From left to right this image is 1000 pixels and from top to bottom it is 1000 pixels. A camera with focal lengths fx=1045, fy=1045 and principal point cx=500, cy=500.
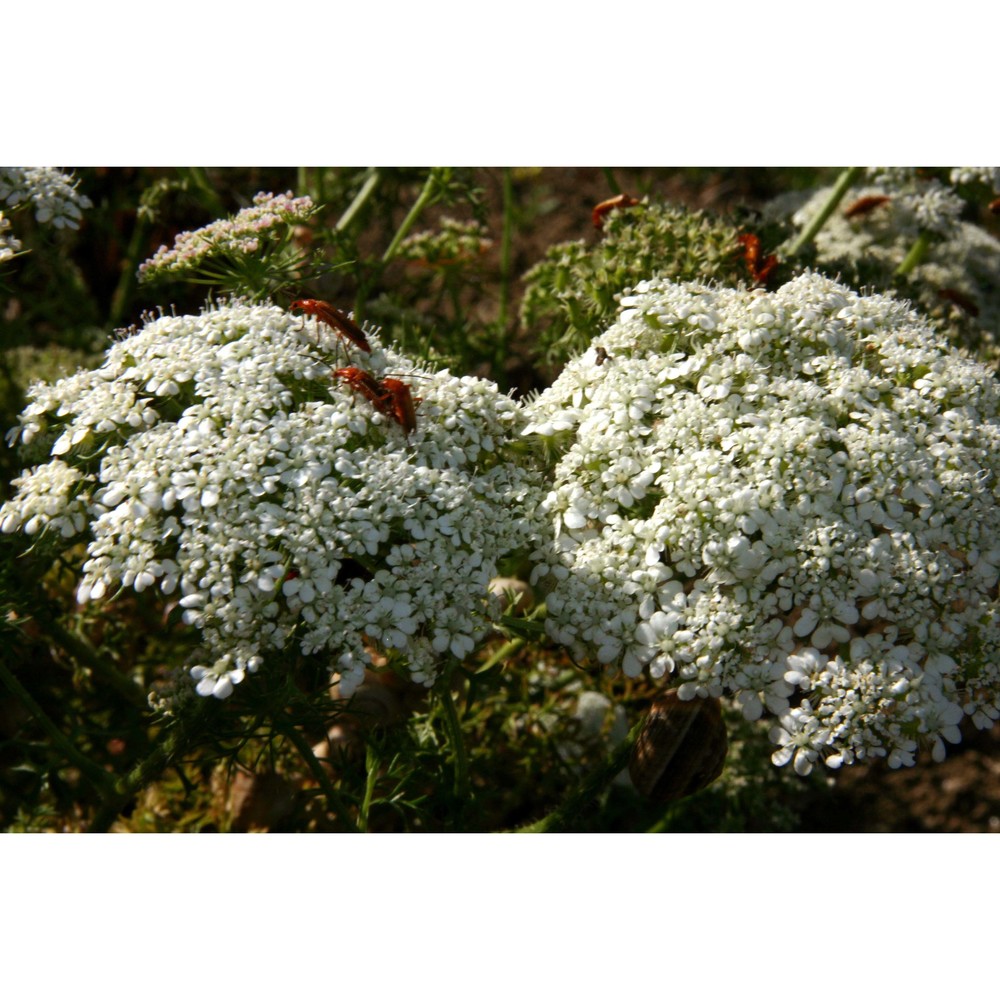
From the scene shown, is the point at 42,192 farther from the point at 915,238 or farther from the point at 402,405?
the point at 915,238

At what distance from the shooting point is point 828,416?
3.54 meters

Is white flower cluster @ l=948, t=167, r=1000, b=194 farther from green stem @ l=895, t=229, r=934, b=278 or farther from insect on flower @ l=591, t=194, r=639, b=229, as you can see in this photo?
insect on flower @ l=591, t=194, r=639, b=229

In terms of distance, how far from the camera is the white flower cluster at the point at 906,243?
5879 millimetres

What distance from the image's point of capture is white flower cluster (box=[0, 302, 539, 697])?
3.16 m

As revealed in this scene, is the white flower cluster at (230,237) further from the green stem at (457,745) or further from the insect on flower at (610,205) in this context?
the green stem at (457,745)

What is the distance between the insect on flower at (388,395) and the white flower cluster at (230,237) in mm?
749

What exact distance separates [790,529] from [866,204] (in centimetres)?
335

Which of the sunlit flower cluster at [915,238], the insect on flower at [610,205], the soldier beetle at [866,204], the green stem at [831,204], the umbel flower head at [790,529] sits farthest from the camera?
the soldier beetle at [866,204]

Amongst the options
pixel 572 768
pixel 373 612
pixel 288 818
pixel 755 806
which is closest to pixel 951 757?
pixel 755 806

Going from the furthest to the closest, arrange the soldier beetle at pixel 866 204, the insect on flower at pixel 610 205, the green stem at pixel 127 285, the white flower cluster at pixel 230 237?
the green stem at pixel 127 285 → the soldier beetle at pixel 866 204 → the insect on flower at pixel 610 205 → the white flower cluster at pixel 230 237

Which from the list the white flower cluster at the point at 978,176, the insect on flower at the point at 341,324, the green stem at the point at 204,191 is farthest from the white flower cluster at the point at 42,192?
the white flower cluster at the point at 978,176

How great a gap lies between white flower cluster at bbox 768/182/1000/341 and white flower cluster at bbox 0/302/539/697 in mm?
3234

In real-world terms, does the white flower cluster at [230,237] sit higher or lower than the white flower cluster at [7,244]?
lower

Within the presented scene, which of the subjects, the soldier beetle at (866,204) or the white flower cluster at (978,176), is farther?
the soldier beetle at (866,204)
